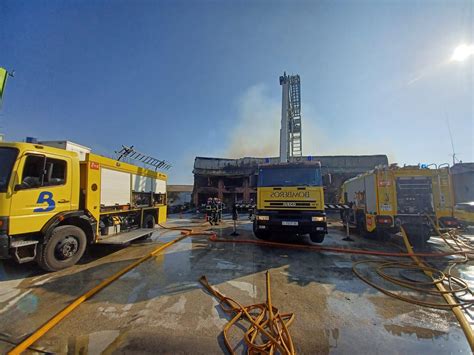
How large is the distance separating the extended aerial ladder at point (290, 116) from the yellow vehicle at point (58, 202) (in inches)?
472

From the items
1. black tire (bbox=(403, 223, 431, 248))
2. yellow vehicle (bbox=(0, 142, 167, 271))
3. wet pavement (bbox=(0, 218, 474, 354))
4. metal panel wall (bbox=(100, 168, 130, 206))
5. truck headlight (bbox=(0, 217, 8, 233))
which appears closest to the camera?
wet pavement (bbox=(0, 218, 474, 354))

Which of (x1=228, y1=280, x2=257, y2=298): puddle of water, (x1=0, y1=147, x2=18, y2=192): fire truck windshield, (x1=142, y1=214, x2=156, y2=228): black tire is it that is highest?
(x1=0, y1=147, x2=18, y2=192): fire truck windshield

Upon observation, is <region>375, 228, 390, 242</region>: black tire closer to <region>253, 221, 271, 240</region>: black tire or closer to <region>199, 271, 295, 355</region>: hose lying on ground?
<region>253, 221, 271, 240</region>: black tire

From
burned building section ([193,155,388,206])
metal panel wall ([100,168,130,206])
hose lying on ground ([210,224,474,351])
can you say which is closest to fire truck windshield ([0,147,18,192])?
metal panel wall ([100,168,130,206])

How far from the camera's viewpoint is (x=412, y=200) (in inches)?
280

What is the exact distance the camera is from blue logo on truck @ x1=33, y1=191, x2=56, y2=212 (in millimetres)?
4211

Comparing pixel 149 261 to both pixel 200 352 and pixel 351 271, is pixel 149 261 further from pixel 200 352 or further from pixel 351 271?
pixel 351 271

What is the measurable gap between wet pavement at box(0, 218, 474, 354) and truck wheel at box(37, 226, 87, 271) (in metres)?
0.23

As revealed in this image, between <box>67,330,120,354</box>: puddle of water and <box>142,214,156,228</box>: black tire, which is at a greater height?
<box>142,214,156,228</box>: black tire

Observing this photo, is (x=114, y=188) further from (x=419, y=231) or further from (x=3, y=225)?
(x=419, y=231)

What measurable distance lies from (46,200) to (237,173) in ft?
72.2

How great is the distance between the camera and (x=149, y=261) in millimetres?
5207

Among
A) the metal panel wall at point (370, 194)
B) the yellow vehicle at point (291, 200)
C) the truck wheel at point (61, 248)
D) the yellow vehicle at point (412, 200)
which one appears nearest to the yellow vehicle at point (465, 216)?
the yellow vehicle at point (412, 200)

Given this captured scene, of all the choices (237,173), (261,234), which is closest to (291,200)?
(261,234)
